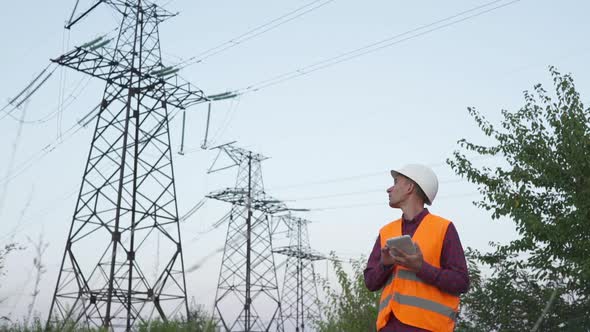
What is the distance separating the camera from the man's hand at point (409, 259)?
2.75m

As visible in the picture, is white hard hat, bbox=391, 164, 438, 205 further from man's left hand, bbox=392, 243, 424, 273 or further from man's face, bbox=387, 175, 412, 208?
man's left hand, bbox=392, 243, 424, 273

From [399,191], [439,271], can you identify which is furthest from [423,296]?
[399,191]

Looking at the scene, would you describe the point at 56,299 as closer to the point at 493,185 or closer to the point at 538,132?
the point at 493,185

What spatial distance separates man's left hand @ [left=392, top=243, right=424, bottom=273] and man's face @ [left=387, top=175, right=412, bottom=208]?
449 mm

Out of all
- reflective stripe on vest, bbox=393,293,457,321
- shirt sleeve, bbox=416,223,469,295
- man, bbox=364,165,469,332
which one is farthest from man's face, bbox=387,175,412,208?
reflective stripe on vest, bbox=393,293,457,321

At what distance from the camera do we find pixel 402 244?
2.71 m

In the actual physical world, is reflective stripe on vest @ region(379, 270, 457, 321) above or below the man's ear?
below

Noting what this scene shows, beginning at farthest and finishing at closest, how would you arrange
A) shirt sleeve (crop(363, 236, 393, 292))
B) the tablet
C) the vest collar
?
the vest collar, shirt sleeve (crop(363, 236, 393, 292)), the tablet

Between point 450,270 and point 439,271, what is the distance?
0.30ft

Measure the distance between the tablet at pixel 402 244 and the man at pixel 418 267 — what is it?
0.07 feet

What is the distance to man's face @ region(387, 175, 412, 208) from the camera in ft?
10.5

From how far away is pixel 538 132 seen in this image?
967cm

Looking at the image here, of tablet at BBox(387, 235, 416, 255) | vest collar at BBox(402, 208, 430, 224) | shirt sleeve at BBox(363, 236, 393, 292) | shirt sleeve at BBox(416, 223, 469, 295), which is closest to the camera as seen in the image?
tablet at BBox(387, 235, 416, 255)

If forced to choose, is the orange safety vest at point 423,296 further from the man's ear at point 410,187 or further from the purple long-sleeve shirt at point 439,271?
the man's ear at point 410,187
